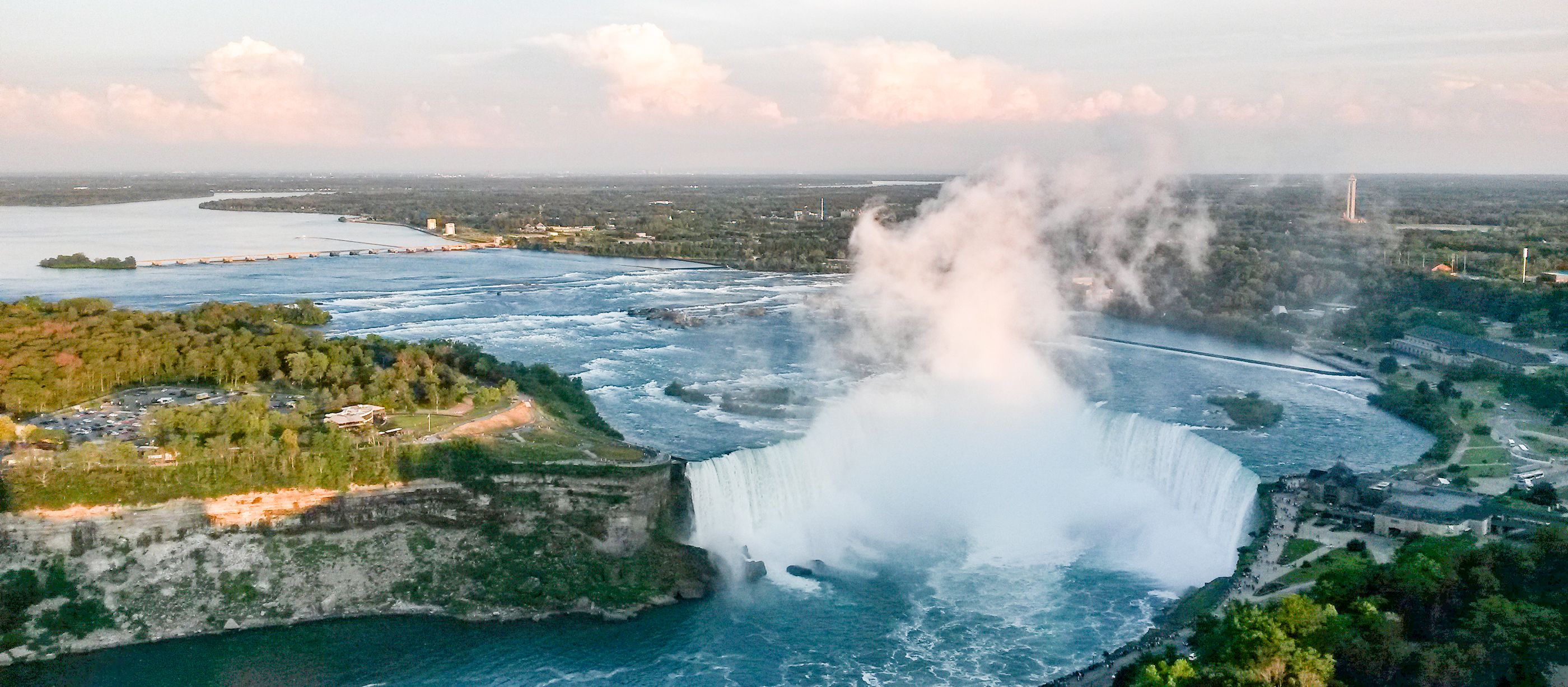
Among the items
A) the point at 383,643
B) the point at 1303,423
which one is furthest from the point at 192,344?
the point at 1303,423

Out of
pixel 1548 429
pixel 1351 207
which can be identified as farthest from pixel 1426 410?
pixel 1351 207

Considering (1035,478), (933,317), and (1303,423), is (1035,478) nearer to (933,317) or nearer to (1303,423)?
(1303,423)

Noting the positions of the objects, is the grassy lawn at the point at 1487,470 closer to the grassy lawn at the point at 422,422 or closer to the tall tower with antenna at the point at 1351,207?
the grassy lawn at the point at 422,422

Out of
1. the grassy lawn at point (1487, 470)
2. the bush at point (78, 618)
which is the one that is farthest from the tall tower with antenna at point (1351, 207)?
the bush at point (78, 618)

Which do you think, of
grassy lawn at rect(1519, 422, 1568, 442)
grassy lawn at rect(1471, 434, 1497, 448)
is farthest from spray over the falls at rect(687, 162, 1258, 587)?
grassy lawn at rect(1519, 422, 1568, 442)

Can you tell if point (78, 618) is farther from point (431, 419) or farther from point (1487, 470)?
point (1487, 470)

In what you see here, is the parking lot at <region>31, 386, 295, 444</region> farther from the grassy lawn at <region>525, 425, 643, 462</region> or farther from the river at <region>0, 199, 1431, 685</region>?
the grassy lawn at <region>525, 425, 643, 462</region>
